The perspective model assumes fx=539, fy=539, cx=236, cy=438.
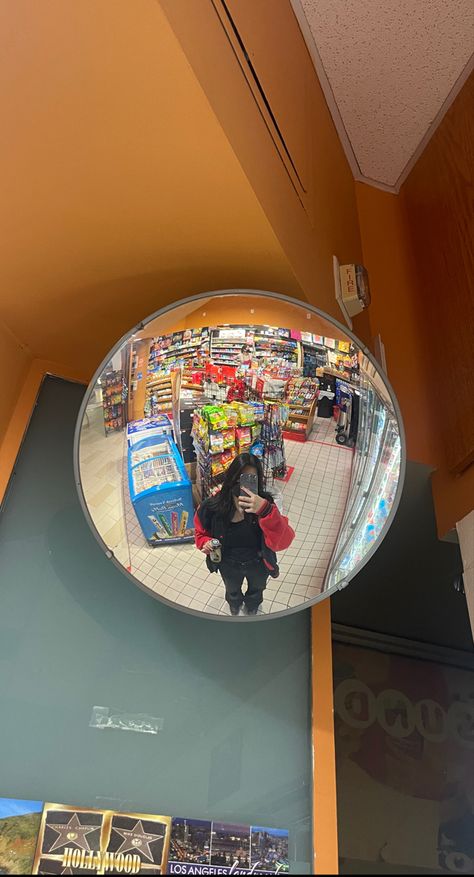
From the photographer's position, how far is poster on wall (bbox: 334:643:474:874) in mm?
1438

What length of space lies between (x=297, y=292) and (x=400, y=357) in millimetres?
764

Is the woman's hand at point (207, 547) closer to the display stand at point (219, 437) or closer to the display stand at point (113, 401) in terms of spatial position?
the display stand at point (219, 437)

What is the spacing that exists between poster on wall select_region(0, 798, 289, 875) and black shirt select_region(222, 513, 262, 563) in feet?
1.40

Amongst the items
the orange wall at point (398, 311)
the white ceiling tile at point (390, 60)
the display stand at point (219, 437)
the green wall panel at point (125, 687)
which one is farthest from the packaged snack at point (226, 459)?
the white ceiling tile at point (390, 60)

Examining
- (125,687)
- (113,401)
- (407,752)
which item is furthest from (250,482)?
(407,752)

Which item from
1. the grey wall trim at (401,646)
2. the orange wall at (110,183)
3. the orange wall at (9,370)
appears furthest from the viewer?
the grey wall trim at (401,646)

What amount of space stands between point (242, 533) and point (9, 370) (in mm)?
638

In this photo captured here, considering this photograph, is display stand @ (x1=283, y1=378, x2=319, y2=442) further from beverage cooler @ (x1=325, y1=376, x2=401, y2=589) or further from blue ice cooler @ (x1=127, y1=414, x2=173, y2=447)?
blue ice cooler @ (x1=127, y1=414, x2=173, y2=447)

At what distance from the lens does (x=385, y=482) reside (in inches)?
38.1

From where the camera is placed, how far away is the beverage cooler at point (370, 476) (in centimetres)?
96

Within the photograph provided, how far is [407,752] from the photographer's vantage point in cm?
176

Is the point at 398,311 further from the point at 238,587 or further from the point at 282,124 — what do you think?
the point at 238,587

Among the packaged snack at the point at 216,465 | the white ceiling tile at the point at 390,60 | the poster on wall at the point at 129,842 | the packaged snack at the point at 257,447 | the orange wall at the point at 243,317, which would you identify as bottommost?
the poster on wall at the point at 129,842

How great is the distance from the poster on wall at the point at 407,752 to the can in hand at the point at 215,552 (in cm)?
74
